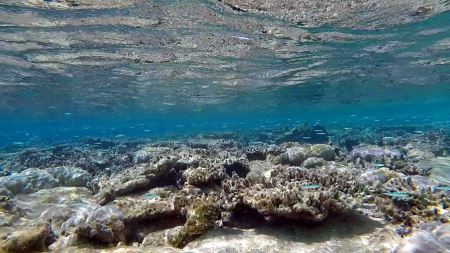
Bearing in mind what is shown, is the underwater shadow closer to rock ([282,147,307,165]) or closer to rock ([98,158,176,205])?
rock ([98,158,176,205])

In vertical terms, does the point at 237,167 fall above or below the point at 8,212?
above

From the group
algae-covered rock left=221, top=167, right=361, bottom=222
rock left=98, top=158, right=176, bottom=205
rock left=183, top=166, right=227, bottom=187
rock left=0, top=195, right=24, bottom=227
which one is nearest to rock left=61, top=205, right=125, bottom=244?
rock left=98, top=158, right=176, bottom=205

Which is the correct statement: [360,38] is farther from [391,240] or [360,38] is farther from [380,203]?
[391,240]

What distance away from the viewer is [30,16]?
14172 millimetres

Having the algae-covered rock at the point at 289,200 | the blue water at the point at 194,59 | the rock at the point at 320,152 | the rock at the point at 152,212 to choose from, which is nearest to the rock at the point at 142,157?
the blue water at the point at 194,59

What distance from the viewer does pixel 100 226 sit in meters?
5.04

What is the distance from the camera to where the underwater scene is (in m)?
5.34

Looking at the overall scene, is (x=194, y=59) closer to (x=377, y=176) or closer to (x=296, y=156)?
(x=296, y=156)

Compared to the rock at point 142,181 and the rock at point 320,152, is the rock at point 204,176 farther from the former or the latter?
the rock at point 320,152

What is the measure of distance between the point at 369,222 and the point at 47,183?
435 inches

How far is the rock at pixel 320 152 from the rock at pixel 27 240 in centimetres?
1024

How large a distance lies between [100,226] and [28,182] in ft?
25.7

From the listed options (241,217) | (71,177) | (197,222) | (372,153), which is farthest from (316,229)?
(372,153)

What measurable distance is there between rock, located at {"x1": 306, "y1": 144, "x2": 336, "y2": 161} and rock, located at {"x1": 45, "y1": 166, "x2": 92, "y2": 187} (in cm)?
940
